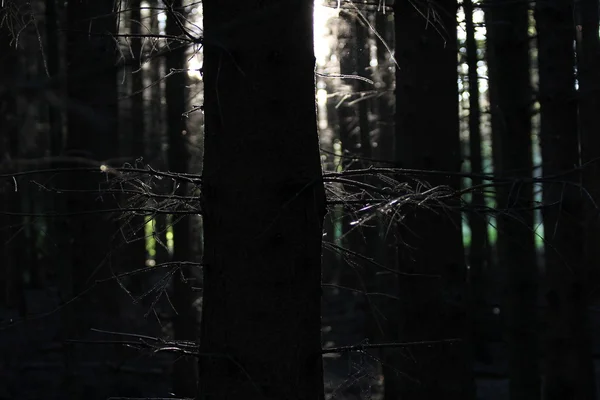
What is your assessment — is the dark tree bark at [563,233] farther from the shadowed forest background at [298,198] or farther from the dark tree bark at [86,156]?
the dark tree bark at [86,156]

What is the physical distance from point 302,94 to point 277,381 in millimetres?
1194

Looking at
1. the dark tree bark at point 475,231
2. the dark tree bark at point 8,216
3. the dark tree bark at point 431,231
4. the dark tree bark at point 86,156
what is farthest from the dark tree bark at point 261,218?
Answer: the dark tree bark at point 475,231

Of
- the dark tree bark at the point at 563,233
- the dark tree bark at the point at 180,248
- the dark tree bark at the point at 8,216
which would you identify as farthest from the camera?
the dark tree bark at the point at 8,216

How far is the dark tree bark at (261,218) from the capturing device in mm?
2938

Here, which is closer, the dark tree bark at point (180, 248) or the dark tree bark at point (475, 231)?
the dark tree bark at point (180, 248)

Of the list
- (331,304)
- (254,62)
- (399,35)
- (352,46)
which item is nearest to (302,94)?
(254,62)

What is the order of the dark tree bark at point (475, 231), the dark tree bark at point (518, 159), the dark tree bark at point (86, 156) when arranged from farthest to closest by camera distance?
the dark tree bark at point (475, 231) → the dark tree bark at point (86, 156) → the dark tree bark at point (518, 159)

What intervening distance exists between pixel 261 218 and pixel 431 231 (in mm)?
3240

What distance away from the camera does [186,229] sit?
1172 centimetres

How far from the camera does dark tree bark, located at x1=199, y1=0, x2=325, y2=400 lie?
294 cm

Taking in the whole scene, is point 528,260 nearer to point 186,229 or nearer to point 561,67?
point 561,67

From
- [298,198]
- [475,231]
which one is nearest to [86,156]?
[298,198]

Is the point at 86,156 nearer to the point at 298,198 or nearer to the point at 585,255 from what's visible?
the point at 585,255

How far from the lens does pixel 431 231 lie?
19.6 ft
